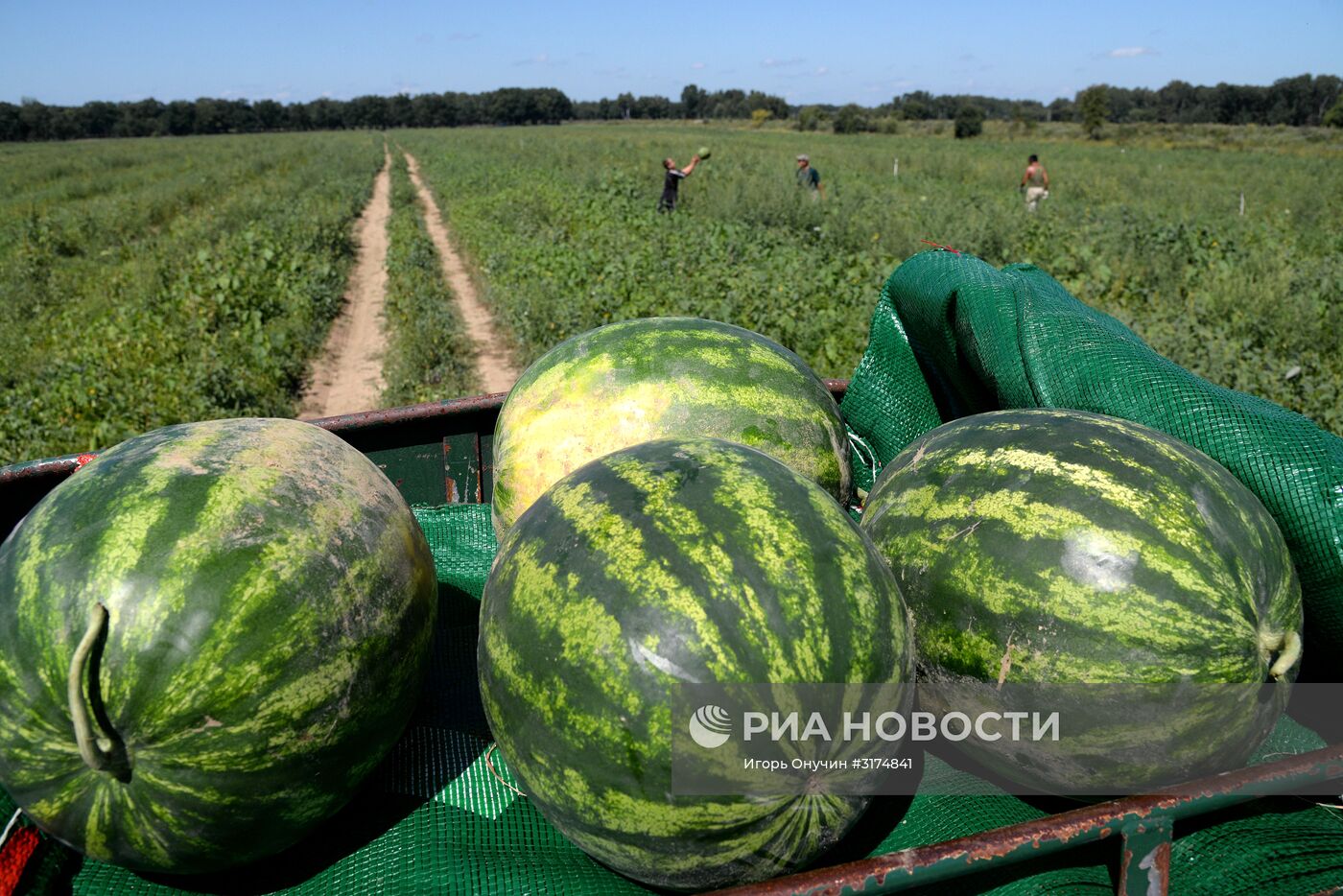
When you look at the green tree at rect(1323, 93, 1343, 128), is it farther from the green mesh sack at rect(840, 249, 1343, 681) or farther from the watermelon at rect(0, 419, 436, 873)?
the watermelon at rect(0, 419, 436, 873)

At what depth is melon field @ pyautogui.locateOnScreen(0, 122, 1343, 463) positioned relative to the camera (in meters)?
9.01

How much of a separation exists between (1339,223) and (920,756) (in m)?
22.9

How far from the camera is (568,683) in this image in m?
1.54

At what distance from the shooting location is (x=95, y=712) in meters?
1.54

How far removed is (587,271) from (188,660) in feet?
40.2

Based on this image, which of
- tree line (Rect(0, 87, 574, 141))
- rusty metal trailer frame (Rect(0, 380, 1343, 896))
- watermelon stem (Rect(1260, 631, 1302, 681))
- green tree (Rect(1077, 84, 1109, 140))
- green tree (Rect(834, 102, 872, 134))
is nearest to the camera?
rusty metal trailer frame (Rect(0, 380, 1343, 896))

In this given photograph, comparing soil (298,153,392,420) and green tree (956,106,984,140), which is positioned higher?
green tree (956,106,984,140)

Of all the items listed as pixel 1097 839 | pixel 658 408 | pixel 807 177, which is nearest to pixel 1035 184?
pixel 807 177

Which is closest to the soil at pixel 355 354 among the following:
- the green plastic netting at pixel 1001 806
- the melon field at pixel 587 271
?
the melon field at pixel 587 271

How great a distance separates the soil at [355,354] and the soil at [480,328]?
124 cm

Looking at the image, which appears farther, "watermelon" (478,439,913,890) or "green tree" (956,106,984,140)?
"green tree" (956,106,984,140)

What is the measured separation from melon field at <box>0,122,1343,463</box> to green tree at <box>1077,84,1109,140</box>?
118ft

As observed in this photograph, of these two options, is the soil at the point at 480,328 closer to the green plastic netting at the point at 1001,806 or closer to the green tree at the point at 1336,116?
the green plastic netting at the point at 1001,806

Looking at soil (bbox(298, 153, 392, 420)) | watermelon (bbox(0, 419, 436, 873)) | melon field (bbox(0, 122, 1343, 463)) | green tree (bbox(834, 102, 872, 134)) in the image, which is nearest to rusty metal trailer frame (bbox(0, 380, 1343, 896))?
watermelon (bbox(0, 419, 436, 873))
